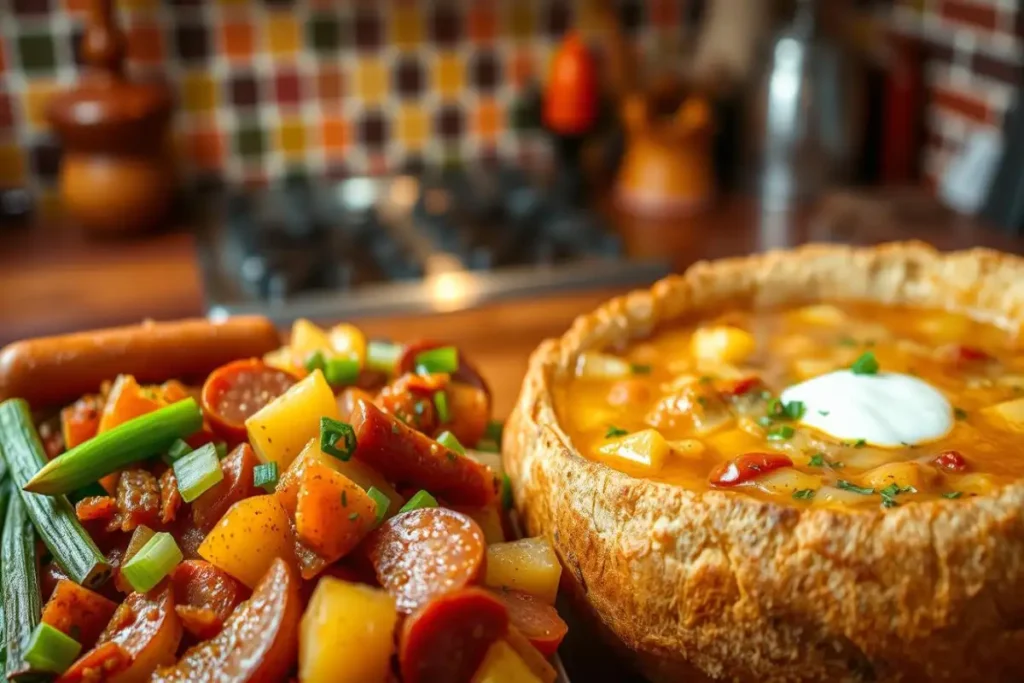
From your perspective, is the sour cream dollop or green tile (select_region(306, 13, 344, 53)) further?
green tile (select_region(306, 13, 344, 53))

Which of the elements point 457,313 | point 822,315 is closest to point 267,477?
point 822,315

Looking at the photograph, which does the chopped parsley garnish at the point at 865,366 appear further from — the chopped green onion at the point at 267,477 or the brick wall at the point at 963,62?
the brick wall at the point at 963,62

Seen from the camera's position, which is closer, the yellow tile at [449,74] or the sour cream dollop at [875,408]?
the sour cream dollop at [875,408]

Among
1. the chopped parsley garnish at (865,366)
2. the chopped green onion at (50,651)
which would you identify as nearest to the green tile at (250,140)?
the chopped parsley garnish at (865,366)

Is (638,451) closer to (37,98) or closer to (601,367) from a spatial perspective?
(601,367)

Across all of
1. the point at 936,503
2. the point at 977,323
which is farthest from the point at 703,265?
the point at 936,503

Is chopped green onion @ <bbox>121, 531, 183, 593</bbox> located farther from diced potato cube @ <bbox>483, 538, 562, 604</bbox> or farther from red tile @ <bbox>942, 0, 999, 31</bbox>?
red tile @ <bbox>942, 0, 999, 31</bbox>

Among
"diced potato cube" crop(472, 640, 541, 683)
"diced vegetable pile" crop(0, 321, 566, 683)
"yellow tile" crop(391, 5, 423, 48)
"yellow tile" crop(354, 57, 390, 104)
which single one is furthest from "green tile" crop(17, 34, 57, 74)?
"diced potato cube" crop(472, 640, 541, 683)

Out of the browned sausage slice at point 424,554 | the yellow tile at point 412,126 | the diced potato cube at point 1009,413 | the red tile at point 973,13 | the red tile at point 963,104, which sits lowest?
the browned sausage slice at point 424,554
